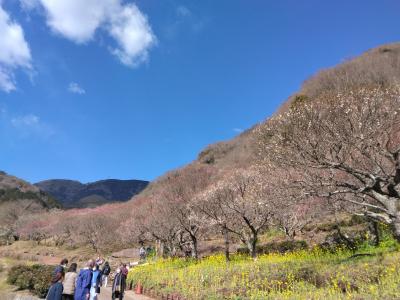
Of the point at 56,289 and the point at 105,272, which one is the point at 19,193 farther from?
the point at 56,289

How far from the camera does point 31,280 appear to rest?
22.1 meters

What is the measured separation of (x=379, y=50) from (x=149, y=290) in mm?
58261

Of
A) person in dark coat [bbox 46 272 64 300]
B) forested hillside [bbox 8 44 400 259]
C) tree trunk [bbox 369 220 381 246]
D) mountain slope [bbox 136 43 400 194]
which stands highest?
mountain slope [bbox 136 43 400 194]

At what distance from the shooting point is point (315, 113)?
20078mm

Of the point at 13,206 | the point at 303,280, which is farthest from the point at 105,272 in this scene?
the point at 13,206

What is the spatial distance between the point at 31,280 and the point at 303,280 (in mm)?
17304

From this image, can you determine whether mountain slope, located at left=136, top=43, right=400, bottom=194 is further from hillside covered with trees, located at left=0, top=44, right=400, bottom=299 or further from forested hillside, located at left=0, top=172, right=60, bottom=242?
forested hillside, located at left=0, top=172, right=60, bottom=242

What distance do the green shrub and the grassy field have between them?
613 centimetres

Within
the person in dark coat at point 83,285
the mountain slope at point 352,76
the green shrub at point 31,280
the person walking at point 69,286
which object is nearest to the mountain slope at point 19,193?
the mountain slope at point 352,76

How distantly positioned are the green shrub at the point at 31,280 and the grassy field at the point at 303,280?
6132 mm

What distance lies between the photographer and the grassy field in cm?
1023

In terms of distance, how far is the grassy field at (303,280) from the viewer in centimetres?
1023

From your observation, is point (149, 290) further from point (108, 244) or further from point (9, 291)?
point (108, 244)

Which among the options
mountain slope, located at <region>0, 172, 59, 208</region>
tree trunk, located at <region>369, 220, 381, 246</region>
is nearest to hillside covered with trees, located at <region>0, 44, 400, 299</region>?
tree trunk, located at <region>369, 220, 381, 246</region>
